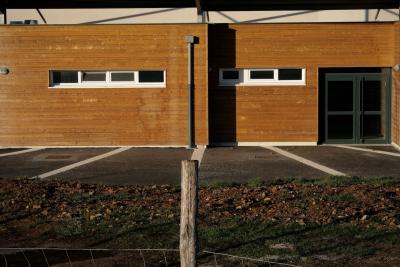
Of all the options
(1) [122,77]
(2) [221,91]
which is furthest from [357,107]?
(1) [122,77]

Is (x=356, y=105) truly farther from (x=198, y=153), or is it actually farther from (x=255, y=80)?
(x=198, y=153)

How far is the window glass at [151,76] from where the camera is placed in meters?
20.1

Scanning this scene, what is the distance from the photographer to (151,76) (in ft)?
65.9

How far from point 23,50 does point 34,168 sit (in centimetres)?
592

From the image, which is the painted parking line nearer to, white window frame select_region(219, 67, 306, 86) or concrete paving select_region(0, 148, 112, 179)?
white window frame select_region(219, 67, 306, 86)

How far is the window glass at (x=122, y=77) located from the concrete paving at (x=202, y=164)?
6.99 ft

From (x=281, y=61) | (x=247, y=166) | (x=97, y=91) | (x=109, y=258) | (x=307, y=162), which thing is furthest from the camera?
(x=281, y=61)

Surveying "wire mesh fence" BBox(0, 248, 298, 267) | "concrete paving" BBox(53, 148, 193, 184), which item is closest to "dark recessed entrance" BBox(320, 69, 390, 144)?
"concrete paving" BBox(53, 148, 193, 184)

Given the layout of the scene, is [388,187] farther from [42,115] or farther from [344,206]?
[42,115]

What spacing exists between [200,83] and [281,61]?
2524mm

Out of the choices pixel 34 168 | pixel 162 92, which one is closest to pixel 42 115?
pixel 162 92

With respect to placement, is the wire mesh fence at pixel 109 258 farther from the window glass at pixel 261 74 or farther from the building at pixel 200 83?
the window glass at pixel 261 74

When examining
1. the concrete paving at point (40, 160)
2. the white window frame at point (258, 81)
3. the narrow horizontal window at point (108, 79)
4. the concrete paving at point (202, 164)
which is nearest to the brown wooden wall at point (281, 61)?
the white window frame at point (258, 81)

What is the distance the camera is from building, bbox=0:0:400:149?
19938 mm
